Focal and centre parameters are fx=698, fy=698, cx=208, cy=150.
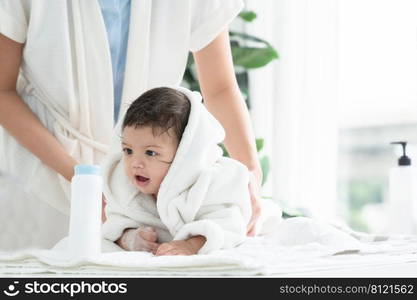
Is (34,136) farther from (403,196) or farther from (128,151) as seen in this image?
(403,196)

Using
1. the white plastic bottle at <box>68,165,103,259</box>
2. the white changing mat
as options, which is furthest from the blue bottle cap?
the white changing mat

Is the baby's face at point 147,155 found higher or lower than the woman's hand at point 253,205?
higher

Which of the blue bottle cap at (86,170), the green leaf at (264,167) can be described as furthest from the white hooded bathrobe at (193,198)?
the green leaf at (264,167)

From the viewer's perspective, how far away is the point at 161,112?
130cm

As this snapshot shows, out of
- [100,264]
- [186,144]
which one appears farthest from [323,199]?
[100,264]

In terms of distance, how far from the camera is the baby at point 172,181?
4.24ft

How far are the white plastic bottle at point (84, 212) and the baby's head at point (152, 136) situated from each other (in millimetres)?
299

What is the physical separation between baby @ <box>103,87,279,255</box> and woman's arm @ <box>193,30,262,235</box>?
0.89ft

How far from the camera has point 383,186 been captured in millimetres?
3988

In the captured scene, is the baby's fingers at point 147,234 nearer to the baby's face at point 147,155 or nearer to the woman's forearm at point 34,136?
the baby's face at point 147,155

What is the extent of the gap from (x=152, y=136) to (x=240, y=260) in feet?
1.47

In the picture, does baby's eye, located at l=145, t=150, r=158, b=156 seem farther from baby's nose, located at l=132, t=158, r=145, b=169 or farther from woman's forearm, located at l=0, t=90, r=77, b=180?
woman's forearm, located at l=0, t=90, r=77, b=180

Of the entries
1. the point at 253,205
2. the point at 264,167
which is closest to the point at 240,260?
the point at 253,205

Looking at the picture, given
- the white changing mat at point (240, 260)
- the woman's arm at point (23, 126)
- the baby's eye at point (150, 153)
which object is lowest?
the white changing mat at point (240, 260)
